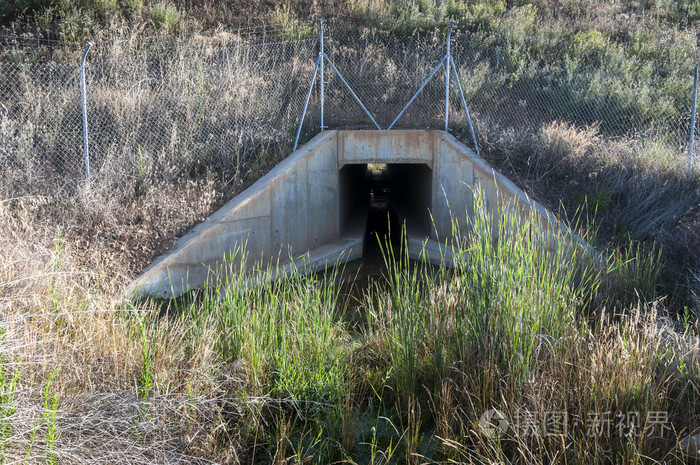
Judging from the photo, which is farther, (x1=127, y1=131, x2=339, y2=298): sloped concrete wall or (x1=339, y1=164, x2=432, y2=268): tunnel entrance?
(x1=339, y1=164, x2=432, y2=268): tunnel entrance

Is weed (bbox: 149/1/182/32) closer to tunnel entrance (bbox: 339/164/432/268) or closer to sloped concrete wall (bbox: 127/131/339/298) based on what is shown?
tunnel entrance (bbox: 339/164/432/268)

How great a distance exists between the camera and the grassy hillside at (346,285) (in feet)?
13.1

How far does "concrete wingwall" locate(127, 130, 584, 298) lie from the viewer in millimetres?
9203

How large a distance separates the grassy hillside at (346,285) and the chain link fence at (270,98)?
0.06 meters

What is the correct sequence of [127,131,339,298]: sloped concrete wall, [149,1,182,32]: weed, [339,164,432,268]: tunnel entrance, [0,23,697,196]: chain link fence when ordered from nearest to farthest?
[127,131,339,298]: sloped concrete wall → [0,23,697,196]: chain link fence → [339,164,432,268]: tunnel entrance → [149,1,182,32]: weed

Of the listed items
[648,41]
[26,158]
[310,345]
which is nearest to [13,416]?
[310,345]

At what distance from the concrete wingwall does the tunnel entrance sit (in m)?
0.31

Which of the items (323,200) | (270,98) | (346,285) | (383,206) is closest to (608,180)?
(346,285)

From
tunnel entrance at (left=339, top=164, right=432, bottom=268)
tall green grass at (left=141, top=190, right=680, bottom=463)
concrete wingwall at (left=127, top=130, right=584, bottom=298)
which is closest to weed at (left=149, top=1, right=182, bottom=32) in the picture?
tunnel entrance at (left=339, top=164, right=432, bottom=268)

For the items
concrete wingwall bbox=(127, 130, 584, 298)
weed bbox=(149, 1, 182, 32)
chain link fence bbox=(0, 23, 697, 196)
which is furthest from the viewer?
weed bbox=(149, 1, 182, 32)

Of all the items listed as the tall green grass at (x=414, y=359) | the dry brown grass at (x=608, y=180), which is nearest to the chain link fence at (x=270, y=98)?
the dry brown grass at (x=608, y=180)

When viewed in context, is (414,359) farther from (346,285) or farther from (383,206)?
(383,206)

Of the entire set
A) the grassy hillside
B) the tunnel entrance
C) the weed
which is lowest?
the tunnel entrance

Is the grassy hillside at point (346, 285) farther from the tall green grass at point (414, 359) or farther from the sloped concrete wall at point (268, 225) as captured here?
the sloped concrete wall at point (268, 225)
